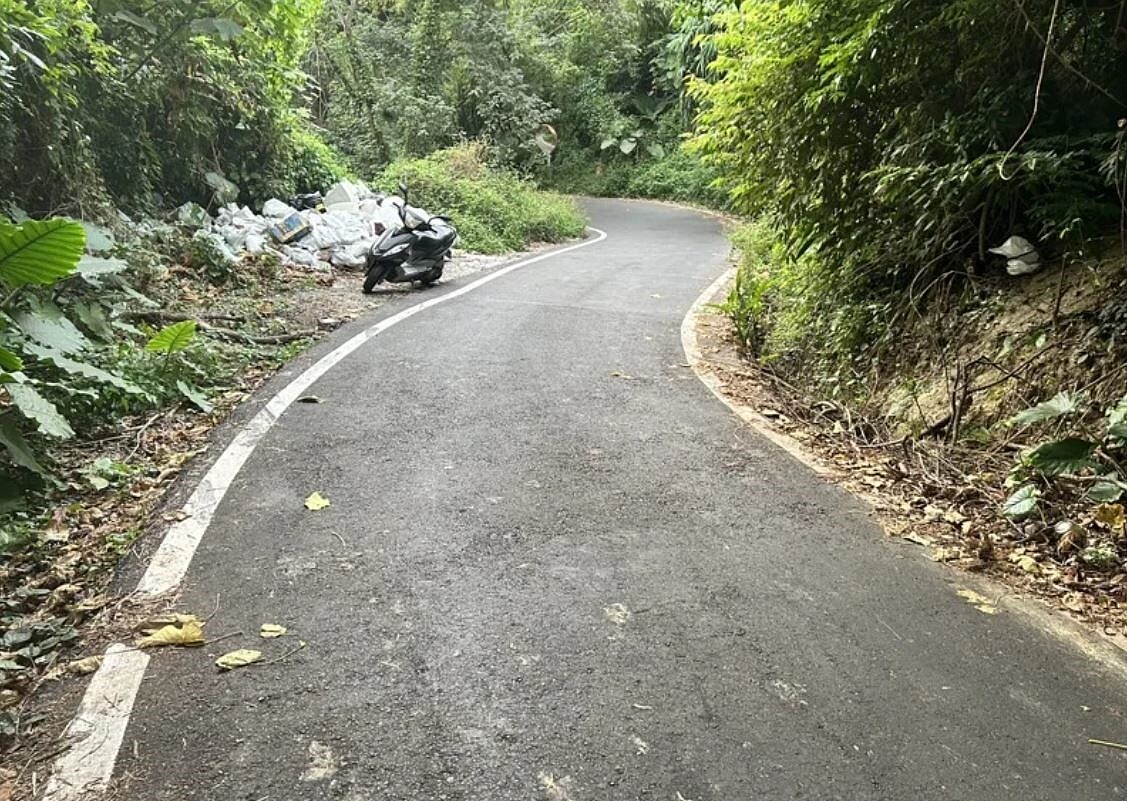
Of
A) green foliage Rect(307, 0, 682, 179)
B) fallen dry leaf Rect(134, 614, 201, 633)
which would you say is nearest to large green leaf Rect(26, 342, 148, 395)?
fallen dry leaf Rect(134, 614, 201, 633)

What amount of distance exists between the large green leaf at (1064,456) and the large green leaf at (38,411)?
15.4ft

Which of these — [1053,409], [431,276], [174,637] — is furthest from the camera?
[431,276]

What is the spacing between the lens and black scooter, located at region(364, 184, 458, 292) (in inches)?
419

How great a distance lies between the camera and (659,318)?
32.4 ft

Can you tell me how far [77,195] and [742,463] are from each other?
7.53 metres

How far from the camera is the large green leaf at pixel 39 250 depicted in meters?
4.09

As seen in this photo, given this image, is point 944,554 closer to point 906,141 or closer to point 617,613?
point 617,613

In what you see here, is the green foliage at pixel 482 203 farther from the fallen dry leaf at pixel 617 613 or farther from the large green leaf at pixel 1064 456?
the fallen dry leaf at pixel 617 613

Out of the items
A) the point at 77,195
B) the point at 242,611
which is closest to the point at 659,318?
the point at 77,195

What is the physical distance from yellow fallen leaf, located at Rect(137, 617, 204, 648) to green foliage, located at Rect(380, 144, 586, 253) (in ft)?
42.3

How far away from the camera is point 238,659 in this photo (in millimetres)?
3051

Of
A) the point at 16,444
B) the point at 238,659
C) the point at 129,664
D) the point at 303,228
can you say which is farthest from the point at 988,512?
the point at 303,228

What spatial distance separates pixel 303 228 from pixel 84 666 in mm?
10220

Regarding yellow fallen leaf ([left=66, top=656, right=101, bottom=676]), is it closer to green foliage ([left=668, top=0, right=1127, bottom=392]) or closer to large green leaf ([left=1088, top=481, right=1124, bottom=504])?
large green leaf ([left=1088, top=481, right=1124, bottom=504])
